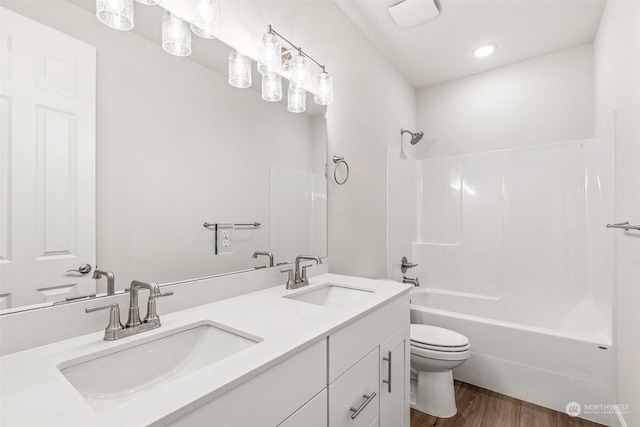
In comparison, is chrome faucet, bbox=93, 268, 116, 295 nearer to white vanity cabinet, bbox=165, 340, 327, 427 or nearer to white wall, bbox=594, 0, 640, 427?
white vanity cabinet, bbox=165, 340, 327, 427

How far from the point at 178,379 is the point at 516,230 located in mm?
2955

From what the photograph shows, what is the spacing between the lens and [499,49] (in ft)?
8.26

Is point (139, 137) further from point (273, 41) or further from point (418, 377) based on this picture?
point (418, 377)

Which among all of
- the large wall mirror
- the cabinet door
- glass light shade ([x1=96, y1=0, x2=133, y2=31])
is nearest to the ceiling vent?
the large wall mirror

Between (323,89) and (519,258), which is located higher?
(323,89)

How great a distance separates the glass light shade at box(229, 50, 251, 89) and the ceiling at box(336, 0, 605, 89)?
43.6 inches

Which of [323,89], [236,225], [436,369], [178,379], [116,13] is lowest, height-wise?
[436,369]

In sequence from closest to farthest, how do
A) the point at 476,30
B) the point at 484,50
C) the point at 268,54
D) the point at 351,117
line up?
the point at 268,54
the point at 351,117
the point at 476,30
the point at 484,50

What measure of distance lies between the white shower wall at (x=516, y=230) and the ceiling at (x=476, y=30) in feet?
2.78

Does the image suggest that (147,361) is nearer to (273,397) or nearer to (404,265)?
(273,397)

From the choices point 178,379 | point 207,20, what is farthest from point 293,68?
point 178,379

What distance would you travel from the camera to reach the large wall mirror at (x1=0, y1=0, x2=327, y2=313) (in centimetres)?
76

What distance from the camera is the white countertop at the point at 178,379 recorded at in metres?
0.50

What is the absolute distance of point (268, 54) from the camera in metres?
1.41
